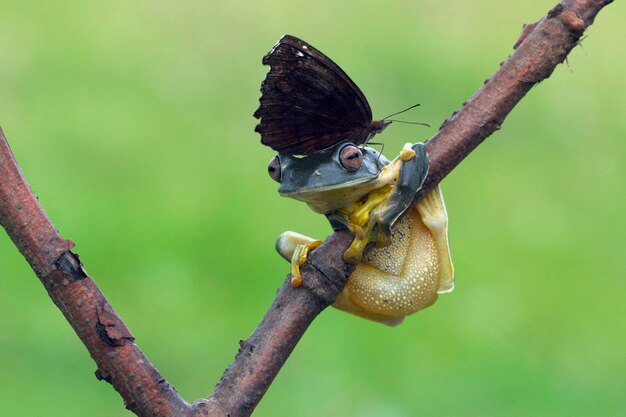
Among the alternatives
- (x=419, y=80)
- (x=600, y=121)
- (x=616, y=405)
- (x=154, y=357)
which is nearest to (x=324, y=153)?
(x=154, y=357)

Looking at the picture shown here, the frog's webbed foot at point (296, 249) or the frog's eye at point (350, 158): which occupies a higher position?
the frog's eye at point (350, 158)

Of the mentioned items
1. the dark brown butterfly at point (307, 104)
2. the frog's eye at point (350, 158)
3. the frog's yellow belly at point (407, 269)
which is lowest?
the frog's yellow belly at point (407, 269)

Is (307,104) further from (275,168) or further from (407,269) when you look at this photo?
(407,269)

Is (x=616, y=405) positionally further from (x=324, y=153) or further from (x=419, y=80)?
(x=324, y=153)

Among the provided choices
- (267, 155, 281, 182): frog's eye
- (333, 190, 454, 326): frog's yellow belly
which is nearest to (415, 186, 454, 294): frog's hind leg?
(333, 190, 454, 326): frog's yellow belly

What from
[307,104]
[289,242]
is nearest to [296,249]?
[289,242]

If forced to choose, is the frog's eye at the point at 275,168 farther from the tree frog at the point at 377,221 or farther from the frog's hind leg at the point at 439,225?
the frog's hind leg at the point at 439,225

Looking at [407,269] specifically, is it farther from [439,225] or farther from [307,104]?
[307,104]

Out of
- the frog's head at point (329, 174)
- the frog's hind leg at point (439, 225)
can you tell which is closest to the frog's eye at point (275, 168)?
the frog's head at point (329, 174)
